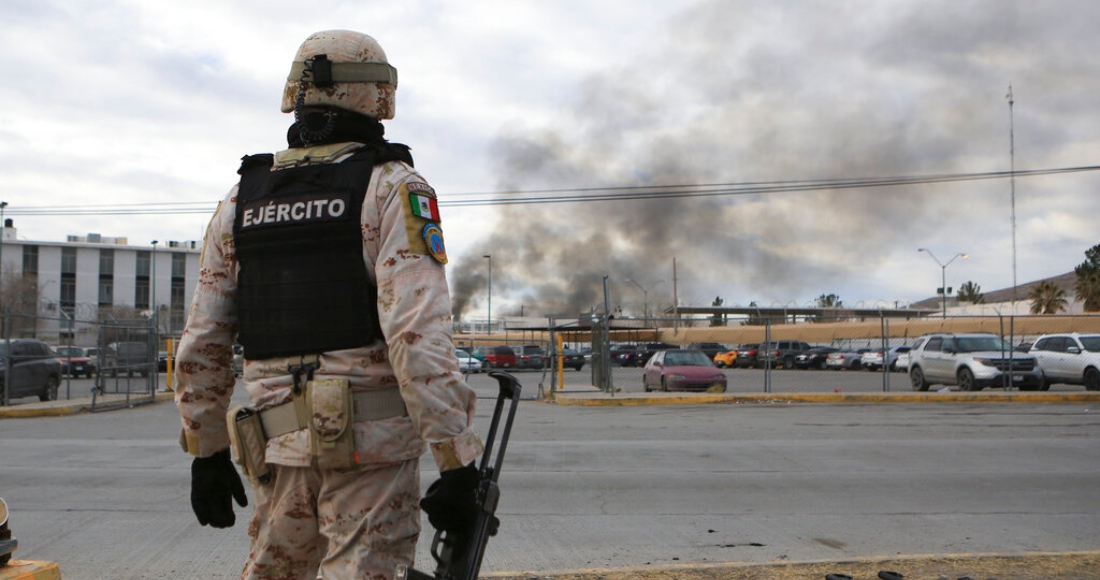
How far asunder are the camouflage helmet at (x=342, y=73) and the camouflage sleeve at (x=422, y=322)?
346mm

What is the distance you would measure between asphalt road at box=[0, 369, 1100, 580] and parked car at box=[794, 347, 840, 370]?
26397mm

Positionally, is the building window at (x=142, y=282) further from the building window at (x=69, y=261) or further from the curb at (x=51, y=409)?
the curb at (x=51, y=409)

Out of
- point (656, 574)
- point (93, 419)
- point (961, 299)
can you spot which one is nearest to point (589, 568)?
point (656, 574)

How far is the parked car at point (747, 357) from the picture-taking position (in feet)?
128

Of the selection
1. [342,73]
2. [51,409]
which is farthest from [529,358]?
[342,73]

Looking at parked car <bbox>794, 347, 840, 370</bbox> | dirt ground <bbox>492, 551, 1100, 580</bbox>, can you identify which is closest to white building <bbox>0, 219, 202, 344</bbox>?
parked car <bbox>794, 347, 840, 370</bbox>

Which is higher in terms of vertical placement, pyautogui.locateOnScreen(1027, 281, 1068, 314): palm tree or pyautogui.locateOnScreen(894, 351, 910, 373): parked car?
pyautogui.locateOnScreen(1027, 281, 1068, 314): palm tree

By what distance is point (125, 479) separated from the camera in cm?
787

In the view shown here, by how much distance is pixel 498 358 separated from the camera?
3569 cm

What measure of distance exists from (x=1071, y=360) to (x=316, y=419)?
21.1 m

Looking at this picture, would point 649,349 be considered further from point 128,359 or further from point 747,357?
point 128,359

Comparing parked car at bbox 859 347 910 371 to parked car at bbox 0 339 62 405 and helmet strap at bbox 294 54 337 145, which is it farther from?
helmet strap at bbox 294 54 337 145

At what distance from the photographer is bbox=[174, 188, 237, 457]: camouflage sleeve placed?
2.47 meters

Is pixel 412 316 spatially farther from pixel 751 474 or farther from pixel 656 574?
pixel 751 474
